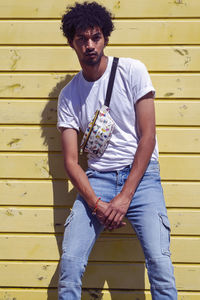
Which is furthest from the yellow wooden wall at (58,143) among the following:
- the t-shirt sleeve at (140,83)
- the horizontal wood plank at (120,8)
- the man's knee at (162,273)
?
the man's knee at (162,273)

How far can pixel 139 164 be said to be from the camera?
118 inches

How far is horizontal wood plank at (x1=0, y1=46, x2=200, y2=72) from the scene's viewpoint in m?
3.59

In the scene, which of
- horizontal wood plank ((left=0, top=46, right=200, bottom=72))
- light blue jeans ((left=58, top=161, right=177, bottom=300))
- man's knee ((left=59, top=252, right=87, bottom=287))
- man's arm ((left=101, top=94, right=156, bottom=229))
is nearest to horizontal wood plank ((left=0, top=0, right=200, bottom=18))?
horizontal wood plank ((left=0, top=46, right=200, bottom=72))

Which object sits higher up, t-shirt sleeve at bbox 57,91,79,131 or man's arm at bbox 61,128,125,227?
t-shirt sleeve at bbox 57,91,79,131

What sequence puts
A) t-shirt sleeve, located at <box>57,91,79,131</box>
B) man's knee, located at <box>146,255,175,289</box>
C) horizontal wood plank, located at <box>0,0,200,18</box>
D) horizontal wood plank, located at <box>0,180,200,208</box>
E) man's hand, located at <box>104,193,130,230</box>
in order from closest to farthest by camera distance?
man's knee, located at <box>146,255,175,289</box> → man's hand, located at <box>104,193,130,230</box> → t-shirt sleeve, located at <box>57,91,79,131</box> → horizontal wood plank, located at <box>0,0,200,18</box> → horizontal wood plank, located at <box>0,180,200,208</box>

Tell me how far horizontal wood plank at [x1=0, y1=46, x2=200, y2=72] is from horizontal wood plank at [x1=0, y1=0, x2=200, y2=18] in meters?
0.29

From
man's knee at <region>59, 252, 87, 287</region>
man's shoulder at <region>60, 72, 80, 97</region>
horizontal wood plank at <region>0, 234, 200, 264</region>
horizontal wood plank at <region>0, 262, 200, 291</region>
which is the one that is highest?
man's shoulder at <region>60, 72, 80, 97</region>

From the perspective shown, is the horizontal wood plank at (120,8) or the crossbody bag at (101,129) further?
the horizontal wood plank at (120,8)

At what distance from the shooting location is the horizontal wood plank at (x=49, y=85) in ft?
11.8

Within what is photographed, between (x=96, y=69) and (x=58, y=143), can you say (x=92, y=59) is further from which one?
(x=58, y=143)

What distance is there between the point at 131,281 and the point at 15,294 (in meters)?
1.10

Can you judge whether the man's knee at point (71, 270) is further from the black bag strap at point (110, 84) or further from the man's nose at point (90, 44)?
the man's nose at point (90, 44)

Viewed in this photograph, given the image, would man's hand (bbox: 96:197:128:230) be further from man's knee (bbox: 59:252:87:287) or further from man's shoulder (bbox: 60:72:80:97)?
man's shoulder (bbox: 60:72:80:97)

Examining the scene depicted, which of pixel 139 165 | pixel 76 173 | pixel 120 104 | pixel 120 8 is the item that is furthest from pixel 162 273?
pixel 120 8
